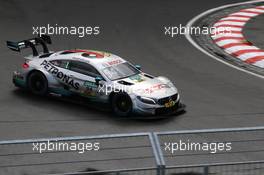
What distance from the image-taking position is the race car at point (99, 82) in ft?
57.1

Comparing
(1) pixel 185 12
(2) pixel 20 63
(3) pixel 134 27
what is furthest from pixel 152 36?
(2) pixel 20 63

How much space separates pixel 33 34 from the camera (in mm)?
24609

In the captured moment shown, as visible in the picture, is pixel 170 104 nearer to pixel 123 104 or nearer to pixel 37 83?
pixel 123 104

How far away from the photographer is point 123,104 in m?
17.5

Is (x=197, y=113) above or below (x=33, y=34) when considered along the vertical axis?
below

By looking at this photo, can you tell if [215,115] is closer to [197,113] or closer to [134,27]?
[197,113]

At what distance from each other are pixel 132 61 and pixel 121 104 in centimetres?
498

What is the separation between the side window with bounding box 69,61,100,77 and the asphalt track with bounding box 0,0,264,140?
889 mm

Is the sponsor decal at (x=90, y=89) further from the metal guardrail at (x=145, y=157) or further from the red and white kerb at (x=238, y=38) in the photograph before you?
the red and white kerb at (x=238, y=38)

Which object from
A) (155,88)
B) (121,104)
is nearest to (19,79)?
(121,104)

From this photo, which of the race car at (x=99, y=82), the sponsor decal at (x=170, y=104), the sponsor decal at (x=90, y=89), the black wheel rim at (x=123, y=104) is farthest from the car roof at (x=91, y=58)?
the sponsor decal at (x=170, y=104)

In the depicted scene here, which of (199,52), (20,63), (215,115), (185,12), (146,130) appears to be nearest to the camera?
(146,130)

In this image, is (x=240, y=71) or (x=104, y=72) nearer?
(x=104, y=72)

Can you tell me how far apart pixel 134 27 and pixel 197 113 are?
8.44 metres
